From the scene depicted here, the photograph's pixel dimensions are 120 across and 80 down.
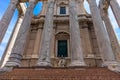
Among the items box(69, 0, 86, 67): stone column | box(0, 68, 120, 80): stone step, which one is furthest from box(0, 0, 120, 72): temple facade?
box(0, 68, 120, 80): stone step

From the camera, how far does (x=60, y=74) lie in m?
11.4

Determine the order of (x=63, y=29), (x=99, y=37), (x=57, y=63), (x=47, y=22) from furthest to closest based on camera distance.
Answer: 1. (x=63, y=29)
2. (x=57, y=63)
3. (x=47, y=22)
4. (x=99, y=37)

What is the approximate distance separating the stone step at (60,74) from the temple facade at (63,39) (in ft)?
2.27

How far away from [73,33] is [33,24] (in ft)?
32.5

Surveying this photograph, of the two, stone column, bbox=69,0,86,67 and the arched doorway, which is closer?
stone column, bbox=69,0,86,67

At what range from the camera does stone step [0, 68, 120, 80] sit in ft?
36.1

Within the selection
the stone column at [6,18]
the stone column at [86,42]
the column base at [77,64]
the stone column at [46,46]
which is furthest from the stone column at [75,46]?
the stone column at [6,18]

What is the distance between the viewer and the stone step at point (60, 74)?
36.1ft

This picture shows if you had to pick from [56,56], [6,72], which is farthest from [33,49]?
[6,72]

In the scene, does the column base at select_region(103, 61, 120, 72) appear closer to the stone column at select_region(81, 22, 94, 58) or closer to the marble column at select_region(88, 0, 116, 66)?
the marble column at select_region(88, 0, 116, 66)

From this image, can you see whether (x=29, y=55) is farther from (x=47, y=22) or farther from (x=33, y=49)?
(x=47, y=22)

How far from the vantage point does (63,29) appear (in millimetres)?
22328

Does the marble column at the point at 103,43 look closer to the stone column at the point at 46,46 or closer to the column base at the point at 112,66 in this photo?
the column base at the point at 112,66

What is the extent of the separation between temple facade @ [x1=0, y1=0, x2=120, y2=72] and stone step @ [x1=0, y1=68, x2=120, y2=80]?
69 centimetres
